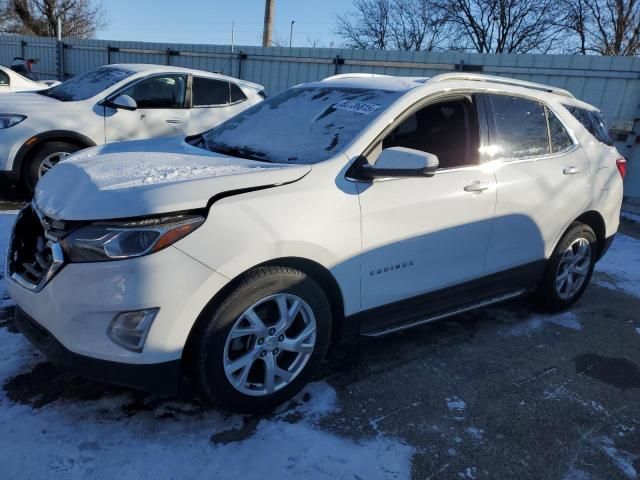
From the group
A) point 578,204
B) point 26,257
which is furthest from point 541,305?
point 26,257

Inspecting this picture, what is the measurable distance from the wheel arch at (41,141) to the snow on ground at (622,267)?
591 cm


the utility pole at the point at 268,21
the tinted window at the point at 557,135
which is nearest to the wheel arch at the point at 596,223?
the tinted window at the point at 557,135

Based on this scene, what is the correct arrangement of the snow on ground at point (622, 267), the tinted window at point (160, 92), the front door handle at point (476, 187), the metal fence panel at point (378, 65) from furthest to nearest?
the metal fence panel at point (378, 65) < the tinted window at point (160, 92) < the snow on ground at point (622, 267) < the front door handle at point (476, 187)

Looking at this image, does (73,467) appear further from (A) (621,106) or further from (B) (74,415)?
(A) (621,106)

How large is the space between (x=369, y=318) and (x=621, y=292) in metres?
3.43

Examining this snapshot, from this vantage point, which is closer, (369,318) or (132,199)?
(132,199)

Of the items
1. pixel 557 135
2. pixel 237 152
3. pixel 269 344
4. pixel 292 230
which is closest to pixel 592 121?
pixel 557 135

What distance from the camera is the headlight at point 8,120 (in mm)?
5785

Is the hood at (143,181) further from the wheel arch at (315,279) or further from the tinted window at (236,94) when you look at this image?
the tinted window at (236,94)

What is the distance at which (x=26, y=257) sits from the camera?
8.59 feet

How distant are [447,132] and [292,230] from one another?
1.54m

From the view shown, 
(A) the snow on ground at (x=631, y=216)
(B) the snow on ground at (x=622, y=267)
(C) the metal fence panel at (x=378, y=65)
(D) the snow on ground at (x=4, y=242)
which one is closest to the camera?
(D) the snow on ground at (x=4, y=242)

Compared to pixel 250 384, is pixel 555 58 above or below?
above

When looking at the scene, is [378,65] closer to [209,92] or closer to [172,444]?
[209,92]
